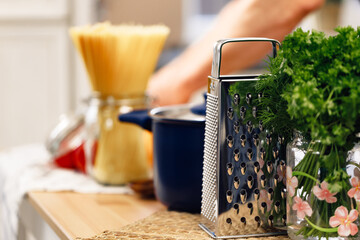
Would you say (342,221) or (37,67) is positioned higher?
(37,67)

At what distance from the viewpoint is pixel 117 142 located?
1.00m

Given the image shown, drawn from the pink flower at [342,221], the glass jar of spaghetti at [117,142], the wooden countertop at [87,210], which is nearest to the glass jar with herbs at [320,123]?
the pink flower at [342,221]

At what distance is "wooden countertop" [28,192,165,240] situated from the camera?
2.54 feet

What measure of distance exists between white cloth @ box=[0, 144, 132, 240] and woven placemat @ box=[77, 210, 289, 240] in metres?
0.18

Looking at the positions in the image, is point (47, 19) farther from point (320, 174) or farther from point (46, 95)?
point (320, 174)

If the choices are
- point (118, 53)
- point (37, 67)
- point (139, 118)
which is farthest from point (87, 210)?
point (37, 67)

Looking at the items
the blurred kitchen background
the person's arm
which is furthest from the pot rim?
the blurred kitchen background

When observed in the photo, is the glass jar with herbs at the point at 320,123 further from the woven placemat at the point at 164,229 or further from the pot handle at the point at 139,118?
the pot handle at the point at 139,118

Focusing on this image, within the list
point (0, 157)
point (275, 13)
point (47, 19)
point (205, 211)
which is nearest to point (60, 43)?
point (47, 19)

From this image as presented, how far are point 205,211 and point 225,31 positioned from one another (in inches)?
21.2

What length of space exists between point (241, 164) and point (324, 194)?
0.12 meters

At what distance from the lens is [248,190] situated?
70 centimetres

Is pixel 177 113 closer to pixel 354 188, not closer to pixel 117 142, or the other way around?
pixel 117 142

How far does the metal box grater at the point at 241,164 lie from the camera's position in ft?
2.25
